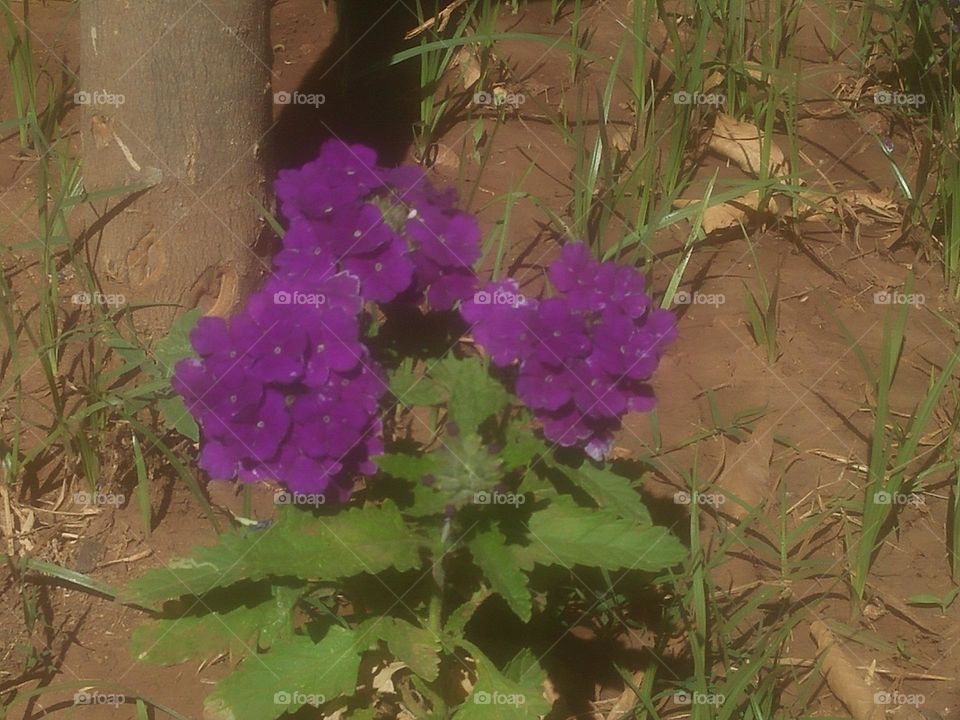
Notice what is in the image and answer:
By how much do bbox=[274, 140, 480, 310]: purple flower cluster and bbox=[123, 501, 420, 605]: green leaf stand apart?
0.35 m

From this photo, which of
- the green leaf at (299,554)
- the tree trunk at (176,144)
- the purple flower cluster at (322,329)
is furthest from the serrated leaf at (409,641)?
the tree trunk at (176,144)

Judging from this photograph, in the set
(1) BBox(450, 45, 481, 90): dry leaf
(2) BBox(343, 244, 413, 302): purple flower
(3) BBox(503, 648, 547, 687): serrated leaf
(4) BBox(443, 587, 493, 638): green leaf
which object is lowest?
(3) BBox(503, 648, 547, 687): serrated leaf

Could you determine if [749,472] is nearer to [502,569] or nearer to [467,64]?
[502,569]

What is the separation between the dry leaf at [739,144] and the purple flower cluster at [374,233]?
1.38m

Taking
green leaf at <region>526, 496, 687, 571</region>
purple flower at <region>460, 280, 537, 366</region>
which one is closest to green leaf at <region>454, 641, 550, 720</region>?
green leaf at <region>526, 496, 687, 571</region>

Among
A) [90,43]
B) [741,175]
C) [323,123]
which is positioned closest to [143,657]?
[90,43]

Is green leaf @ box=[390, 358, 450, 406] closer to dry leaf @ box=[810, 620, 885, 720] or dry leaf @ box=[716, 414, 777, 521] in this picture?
dry leaf @ box=[716, 414, 777, 521]

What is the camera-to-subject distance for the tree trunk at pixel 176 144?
2123 millimetres

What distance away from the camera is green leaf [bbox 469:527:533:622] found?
143 cm

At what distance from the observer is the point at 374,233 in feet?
5.28

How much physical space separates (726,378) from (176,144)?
53.8 inches

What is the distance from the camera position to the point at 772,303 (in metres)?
2.38

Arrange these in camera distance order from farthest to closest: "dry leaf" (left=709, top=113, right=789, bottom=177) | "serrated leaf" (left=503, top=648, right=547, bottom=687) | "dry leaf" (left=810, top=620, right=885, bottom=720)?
"dry leaf" (left=709, top=113, right=789, bottom=177), "dry leaf" (left=810, top=620, right=885, bottom=720), "serrated leaf" (left=503, top=648, right=547, bottom=687)

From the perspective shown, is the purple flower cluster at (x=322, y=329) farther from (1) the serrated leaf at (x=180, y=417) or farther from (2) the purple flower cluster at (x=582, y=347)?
(1) the serrated leaf at (x=180, y=417)
